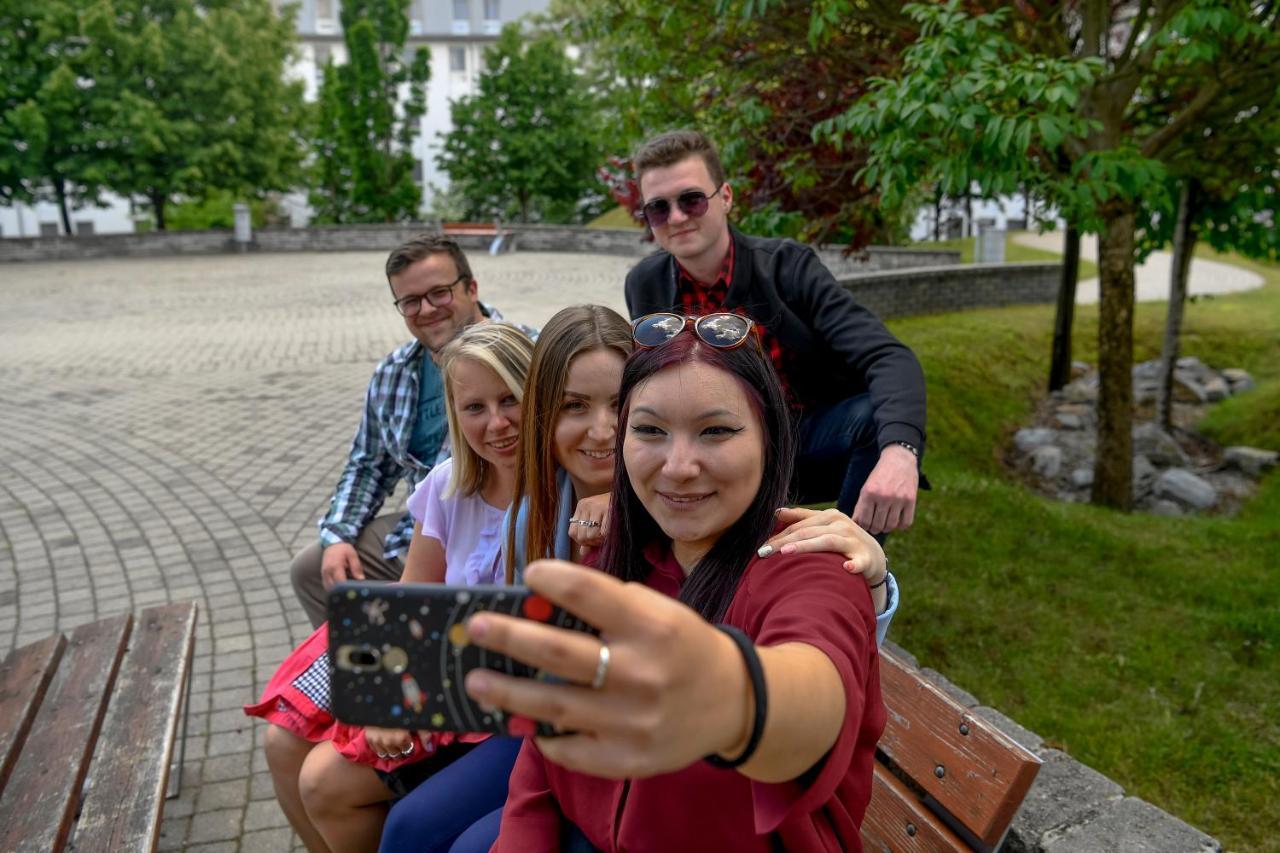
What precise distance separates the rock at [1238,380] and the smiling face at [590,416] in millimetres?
11936

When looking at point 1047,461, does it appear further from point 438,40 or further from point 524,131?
point 438,40

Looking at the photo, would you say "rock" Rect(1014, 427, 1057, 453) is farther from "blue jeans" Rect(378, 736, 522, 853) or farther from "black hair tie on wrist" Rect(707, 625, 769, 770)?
"black hair tie on wrist" Rect(707, 625, 769, 770)

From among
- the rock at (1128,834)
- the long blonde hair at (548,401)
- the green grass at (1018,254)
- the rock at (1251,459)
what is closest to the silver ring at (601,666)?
the long blonde hair at (548,401)

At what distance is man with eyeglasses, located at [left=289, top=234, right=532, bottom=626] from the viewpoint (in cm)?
381

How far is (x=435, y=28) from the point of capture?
5806cm

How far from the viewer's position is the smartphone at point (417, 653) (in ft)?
3.64

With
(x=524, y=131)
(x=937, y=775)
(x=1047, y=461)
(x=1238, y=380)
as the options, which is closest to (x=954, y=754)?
(x=937, y=775)

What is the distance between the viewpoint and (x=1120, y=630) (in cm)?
532

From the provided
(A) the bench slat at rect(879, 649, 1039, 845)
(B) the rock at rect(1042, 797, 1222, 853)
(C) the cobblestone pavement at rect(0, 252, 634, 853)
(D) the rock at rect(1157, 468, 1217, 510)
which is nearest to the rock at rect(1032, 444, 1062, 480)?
(D) the rock at rect(1157, 468, 1217, 510)

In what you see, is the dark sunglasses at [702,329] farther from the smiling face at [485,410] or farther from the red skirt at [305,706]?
the red skirt at [305,706]

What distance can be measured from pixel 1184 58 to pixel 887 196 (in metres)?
1.55

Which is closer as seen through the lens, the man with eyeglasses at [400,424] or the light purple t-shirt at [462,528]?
the light purple t-shirt at [462,528]

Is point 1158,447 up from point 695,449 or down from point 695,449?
down

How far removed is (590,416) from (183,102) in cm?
3458
